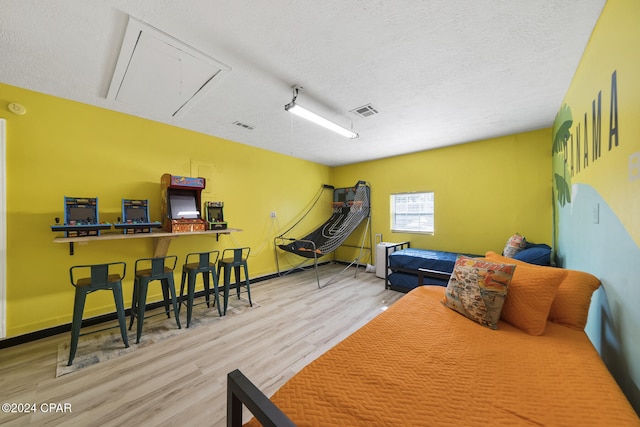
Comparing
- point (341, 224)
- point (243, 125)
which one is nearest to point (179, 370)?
point (243, 125)

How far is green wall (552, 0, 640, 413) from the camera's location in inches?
43.3

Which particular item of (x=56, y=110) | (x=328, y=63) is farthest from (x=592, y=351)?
(x=56, y=110)

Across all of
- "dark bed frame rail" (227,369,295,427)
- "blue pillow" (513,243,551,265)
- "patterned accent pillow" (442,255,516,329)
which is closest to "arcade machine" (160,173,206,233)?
"dark bed frame rail" (227,369,295,427)

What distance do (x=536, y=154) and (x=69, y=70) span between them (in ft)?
18.6

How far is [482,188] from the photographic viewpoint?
3.81 meters

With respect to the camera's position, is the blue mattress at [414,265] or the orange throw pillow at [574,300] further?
the blue mattress at [414,265]

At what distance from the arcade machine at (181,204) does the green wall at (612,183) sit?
3.74 m

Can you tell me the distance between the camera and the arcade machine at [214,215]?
327cm

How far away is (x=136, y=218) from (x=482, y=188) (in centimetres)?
520

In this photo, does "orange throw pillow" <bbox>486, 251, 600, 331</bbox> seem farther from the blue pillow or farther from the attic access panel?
the attic access panel

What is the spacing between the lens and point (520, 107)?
104 inches

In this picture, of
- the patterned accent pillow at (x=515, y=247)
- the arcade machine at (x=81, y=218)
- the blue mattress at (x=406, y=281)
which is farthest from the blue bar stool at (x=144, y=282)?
the patterned accent pillow at (x=515, y=247)

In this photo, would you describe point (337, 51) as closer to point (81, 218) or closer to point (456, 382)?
point (456, 382)

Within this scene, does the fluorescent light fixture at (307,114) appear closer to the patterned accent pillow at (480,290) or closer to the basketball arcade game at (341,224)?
the patterned accent pillow at (480,290)
